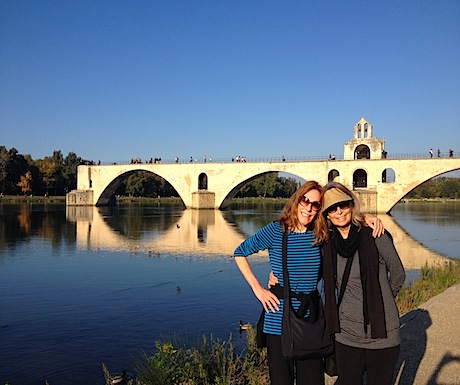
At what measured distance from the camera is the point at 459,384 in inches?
161

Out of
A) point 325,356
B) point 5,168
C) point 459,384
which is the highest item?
point 5,168

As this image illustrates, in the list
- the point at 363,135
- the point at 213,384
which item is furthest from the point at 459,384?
the point at 363,135

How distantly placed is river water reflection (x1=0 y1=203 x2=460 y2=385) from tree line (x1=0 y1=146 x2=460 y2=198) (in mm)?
42826

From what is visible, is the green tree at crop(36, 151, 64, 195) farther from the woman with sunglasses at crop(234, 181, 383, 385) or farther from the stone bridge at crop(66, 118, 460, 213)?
the woman with sunglasses at crop(234, 181, 383, 385)

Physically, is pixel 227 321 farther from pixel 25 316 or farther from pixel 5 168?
pixel 5 168

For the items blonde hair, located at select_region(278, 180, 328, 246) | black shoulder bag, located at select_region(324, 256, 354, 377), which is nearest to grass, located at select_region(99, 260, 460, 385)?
black shoulder bag, located at select_region(324, 256, 354, 377)

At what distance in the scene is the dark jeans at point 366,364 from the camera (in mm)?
2861

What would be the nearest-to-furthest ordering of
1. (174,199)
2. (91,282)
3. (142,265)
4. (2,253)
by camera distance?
(91,282)
(142,265)
(2,253)
(174,199)

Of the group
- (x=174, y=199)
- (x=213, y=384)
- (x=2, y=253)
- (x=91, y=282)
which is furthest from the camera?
(x=174, y=199)

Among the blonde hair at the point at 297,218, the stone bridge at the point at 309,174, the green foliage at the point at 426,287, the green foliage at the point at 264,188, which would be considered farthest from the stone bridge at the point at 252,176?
the blonde hair at the point at 297,218

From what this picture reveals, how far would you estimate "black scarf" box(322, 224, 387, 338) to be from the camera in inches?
111

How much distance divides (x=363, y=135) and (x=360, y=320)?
4403 cm

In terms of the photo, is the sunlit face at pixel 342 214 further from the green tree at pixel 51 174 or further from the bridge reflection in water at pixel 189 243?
the green tree at pixel 51 174

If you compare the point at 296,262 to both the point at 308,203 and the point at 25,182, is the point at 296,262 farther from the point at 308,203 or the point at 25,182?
the point at 25,182
